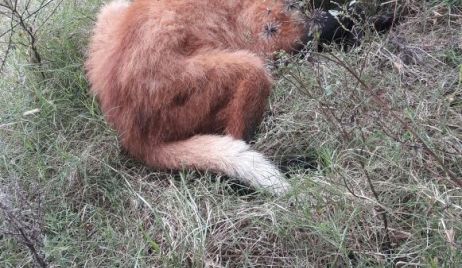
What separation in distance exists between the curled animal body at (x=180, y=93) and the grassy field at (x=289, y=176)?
0.39ft

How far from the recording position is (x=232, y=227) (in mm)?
2664

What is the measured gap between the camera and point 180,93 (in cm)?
314

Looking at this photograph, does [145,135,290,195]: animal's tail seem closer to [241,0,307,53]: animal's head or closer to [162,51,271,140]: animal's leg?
[162,51,271,140]: animal's leg

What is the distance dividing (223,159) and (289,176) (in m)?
0.38

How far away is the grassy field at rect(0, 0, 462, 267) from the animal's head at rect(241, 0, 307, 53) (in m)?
0.26

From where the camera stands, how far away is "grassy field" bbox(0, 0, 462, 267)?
2.43 meters

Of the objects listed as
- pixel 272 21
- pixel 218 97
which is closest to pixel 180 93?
pixel 218 97

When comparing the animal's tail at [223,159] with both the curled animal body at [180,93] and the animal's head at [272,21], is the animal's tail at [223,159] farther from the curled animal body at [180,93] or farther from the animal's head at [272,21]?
the animal's head at [272,21]

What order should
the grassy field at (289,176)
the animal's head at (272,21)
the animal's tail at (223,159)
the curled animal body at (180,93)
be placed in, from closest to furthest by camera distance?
the grassy field at (289,176) → the animal's tail at (223,159) → the curled animal body at (180,93) → the animal's head at (272,21)

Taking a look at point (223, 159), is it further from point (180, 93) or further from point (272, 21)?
point (272, 21)

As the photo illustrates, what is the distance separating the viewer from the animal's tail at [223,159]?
9.44 ft

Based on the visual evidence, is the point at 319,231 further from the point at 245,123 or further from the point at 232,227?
the point at 245,123

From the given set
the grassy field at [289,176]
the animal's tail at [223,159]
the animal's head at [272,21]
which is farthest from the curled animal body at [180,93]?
the animal's head at [272,21]

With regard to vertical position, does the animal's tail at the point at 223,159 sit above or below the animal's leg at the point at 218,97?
below
